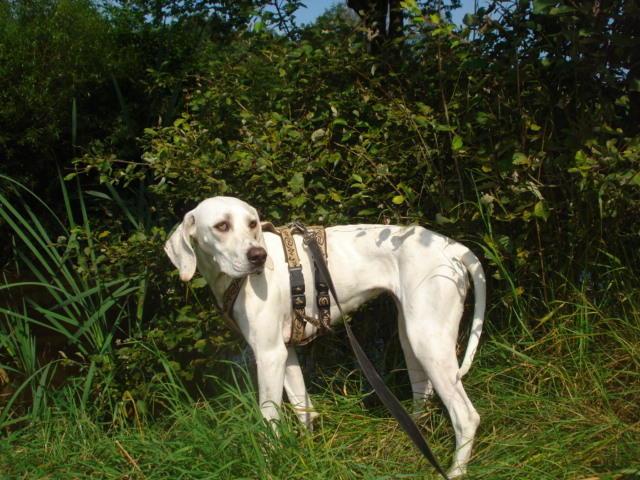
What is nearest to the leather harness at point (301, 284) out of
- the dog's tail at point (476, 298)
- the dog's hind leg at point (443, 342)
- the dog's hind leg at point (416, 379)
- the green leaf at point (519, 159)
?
the dog's hind leg at point (443, 342)

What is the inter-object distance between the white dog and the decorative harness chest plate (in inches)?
1.4

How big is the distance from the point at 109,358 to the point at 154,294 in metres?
0.58

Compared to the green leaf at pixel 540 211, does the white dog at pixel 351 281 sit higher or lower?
lower

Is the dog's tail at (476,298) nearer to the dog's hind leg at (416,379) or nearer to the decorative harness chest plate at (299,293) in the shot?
the dog's hind leg at (416,379)

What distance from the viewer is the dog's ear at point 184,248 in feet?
8.38

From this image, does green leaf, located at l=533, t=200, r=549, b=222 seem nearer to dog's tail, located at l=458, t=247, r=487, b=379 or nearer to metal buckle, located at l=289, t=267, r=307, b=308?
dog's tail, located at l=458, t=247, r=487, b=379

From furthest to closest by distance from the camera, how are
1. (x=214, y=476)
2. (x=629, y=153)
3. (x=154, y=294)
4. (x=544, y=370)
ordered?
(x=154, y=294), (x=544, y=370), (x=629, y=153), (x=214, y=476)

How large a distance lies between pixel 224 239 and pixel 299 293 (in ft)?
1.57

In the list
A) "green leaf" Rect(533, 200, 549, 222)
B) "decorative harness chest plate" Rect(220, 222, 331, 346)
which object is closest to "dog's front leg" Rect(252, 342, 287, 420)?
A: "decorative harness chest plate" Rect(220, 222, 331, 346)

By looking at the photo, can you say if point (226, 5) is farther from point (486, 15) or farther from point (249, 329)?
point (249, 329)

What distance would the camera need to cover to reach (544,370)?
2814 mm

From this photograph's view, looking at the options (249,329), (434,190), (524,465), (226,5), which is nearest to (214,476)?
(249,329)

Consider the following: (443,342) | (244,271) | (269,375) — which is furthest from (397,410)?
(244,271)

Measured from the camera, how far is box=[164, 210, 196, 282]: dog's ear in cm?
255
